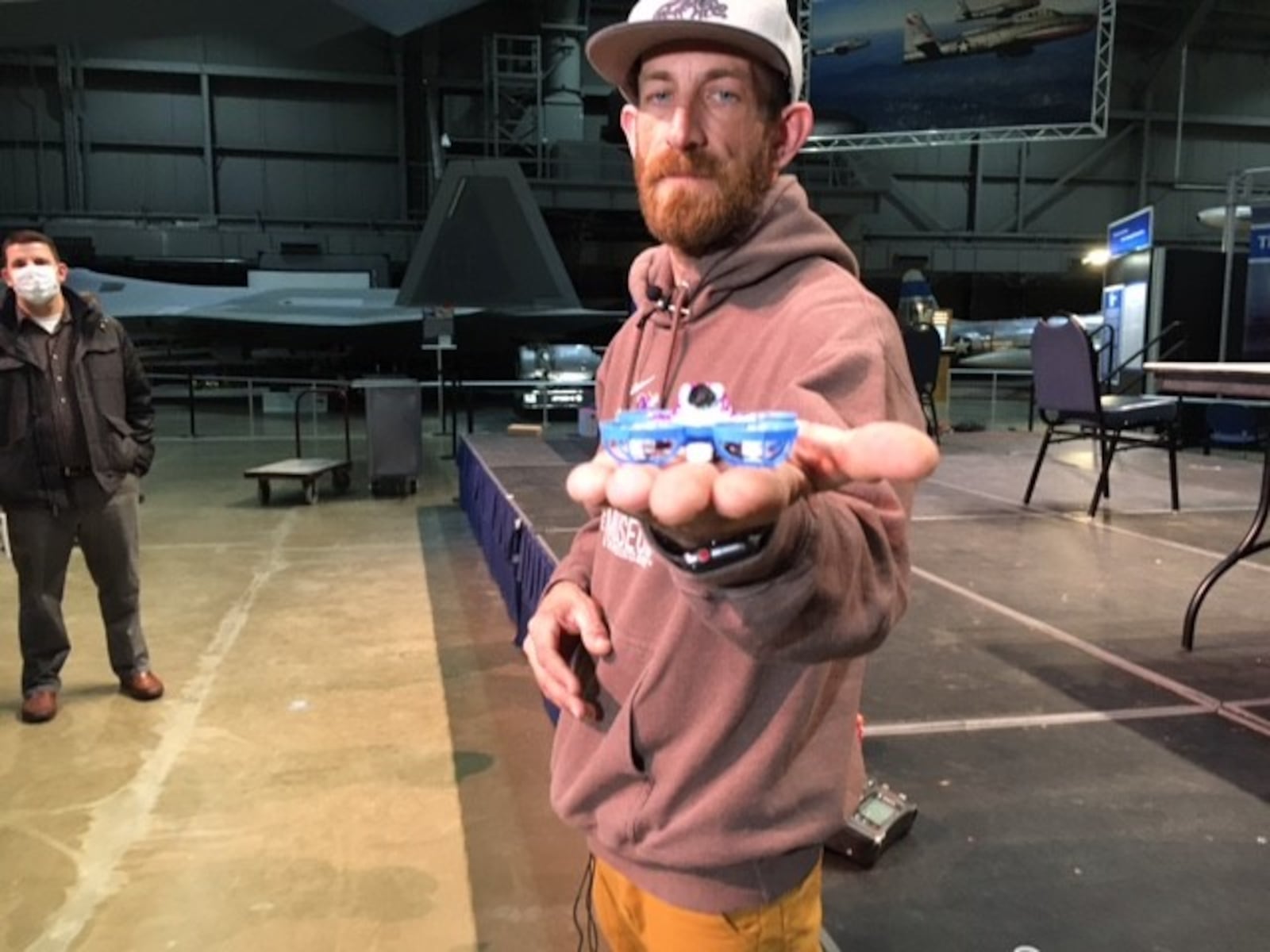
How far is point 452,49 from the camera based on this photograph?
1995 centimetres

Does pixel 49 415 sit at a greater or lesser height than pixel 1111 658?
greater

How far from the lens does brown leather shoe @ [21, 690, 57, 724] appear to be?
10.6 feet

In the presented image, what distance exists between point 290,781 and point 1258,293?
1092 cm

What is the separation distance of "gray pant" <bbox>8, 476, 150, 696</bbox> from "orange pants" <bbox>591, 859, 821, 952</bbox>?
118 inches

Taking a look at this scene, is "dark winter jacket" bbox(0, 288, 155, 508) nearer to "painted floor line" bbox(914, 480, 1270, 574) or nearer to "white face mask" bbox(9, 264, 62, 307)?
"white face mask" bbox(9, 264, 62, 307)

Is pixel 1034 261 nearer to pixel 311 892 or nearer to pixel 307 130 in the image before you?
pixel 307 130

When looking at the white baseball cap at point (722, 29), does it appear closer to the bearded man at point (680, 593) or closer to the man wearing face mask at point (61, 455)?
the bearded man at point (680, 593)

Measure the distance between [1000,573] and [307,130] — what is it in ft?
64.3

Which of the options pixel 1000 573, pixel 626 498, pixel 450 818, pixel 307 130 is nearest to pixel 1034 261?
pixel 307 130

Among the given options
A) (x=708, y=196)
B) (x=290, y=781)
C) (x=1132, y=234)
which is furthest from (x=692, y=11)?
→ (x=1132, y=234)

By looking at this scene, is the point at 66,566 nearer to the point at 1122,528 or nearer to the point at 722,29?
the point at 722,29

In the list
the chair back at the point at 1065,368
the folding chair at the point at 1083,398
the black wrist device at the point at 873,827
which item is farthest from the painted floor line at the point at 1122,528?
the black wrist device at the point at 873,827

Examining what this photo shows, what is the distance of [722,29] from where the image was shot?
88cm

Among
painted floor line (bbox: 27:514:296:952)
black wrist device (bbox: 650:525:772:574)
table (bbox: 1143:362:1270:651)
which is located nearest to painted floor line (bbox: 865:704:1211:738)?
table (bbox: 1143:362:1270:651)
